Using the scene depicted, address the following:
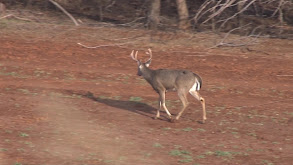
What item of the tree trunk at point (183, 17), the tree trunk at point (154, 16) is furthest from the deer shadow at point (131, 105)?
the tree trunk at point (183, 17)

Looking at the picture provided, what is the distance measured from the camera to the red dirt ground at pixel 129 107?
9.37 m

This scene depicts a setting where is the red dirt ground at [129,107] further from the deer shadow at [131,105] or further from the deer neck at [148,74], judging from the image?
the deer neck at [148,74]

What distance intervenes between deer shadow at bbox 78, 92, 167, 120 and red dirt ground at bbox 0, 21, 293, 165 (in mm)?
22

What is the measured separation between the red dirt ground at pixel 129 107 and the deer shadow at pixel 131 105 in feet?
0.07

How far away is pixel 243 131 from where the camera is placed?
36.0 ft

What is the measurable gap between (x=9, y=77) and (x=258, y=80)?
6515 mm

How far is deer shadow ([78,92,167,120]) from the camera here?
12.1 meters

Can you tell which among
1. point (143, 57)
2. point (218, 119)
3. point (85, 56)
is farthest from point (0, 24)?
point (218, 119)

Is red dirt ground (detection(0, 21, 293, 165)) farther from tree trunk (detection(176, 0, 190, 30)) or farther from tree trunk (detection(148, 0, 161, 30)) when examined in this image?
tree trunk (detection(176, 0, 190, 30))

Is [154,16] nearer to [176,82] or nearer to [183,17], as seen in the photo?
[183,17]

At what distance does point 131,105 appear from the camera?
12.6 m

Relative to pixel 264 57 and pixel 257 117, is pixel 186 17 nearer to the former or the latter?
pixel 264 57

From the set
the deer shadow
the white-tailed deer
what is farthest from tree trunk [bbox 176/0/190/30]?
the white-tailed deer

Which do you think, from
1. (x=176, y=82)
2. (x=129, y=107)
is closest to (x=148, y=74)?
(x=176, y=82)
